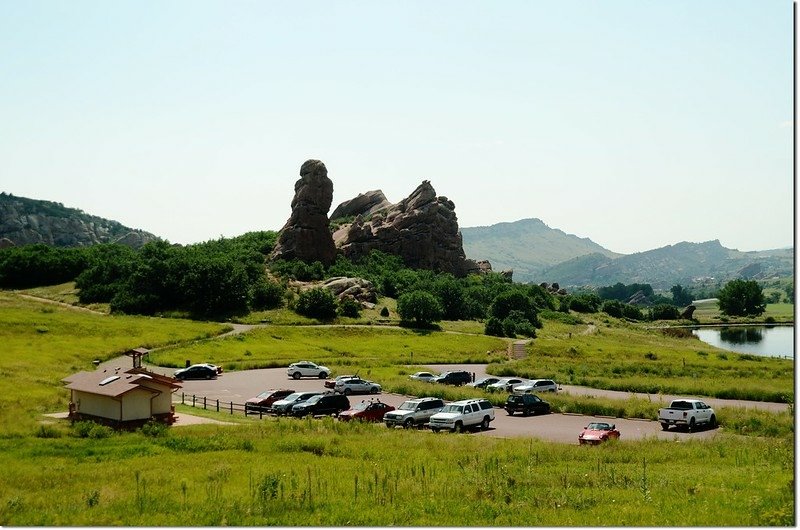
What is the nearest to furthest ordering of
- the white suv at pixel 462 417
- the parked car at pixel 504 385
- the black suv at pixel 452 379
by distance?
the white suv at pixel 462 417
the parked car at pixel 504 385
the black suv at pixel 452 379

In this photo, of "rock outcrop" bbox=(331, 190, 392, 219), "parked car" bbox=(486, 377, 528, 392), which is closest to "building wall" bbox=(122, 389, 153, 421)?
"parked car" bbox=(486, 377, 528, 392)

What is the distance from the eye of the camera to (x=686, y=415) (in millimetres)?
40062

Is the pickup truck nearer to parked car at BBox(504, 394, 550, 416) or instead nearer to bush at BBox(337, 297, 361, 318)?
parked car at BBox(504, 394, 550, 416)

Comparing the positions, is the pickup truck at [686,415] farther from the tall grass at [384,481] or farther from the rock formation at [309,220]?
the rock formation at [309,220]

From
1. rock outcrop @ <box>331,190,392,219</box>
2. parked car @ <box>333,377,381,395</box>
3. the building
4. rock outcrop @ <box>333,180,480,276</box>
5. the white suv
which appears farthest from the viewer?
rock outcrop @ <box>331,190,392,219</box>

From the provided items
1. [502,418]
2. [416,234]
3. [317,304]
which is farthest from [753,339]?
[502,418]

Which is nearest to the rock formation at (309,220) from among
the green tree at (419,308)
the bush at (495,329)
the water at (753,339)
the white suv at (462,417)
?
the green tree at (419,308)

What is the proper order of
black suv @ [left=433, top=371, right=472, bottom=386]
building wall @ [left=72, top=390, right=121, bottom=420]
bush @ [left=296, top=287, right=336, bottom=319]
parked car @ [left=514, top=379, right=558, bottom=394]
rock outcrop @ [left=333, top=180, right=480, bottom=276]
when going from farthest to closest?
rock outcrop @ [left=333, top=180, right=480, bottom=276], bush @ [left=296, top=287, right=336, bottom=319], black suv @ [left=433, top=371, right=472, bottom=386], parked car @ [left=514, top=379, right=558, bottom=394], building wall @ [left=72, top=390, right=121, bottom=420]

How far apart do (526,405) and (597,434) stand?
11717mm

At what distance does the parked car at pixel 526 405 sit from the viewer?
47281 millimetres

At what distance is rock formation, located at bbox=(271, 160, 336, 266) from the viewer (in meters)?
135

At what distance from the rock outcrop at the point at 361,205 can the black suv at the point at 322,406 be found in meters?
141

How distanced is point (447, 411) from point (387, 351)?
4590cm

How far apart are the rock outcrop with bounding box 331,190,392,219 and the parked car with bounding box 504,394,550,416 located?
142071 millimetres
